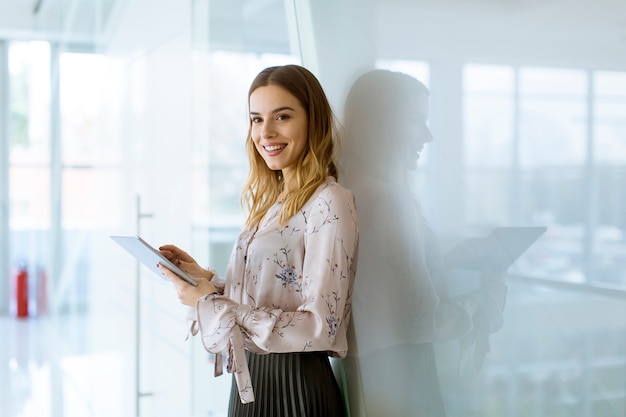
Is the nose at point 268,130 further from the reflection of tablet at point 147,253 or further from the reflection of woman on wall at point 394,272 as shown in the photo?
the reflection of tablet at point 147,253

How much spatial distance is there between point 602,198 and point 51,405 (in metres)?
3.35

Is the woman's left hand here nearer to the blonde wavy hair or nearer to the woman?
the woman

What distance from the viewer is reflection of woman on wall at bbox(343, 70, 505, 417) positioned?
1.37 meters

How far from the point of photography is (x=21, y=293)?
6.39 meters

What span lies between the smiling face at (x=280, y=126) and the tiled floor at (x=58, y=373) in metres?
2.14

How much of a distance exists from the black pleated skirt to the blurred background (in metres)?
0.34

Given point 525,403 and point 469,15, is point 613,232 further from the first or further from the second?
point 469,15

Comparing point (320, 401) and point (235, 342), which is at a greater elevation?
point (235, 342)

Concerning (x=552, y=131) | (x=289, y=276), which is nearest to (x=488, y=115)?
(x=552, y=131)

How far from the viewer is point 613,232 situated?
901 millimetres

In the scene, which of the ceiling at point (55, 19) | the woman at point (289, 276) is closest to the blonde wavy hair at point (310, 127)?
the woman at point (289, 276)

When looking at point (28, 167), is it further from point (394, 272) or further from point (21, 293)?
point (394, 272)

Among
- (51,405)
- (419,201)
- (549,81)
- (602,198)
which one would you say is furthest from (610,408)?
(51,405)

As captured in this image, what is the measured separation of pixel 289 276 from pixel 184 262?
15.5 inches
